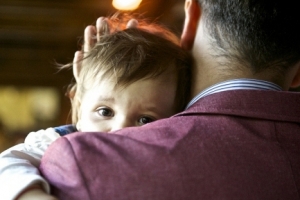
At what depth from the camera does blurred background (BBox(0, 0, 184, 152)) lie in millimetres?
4105

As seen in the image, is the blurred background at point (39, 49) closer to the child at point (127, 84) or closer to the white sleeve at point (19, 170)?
the child at point (127, 84)

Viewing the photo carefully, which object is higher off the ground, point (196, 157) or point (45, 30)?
point (196, 157)

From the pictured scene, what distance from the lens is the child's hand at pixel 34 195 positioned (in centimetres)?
76

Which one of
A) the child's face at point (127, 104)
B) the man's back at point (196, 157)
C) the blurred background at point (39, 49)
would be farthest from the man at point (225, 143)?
the blurred background at point (39, 49)

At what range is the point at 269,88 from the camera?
954 millimetres

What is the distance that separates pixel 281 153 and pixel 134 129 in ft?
0.72

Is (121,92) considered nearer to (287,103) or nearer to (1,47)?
(287,103)

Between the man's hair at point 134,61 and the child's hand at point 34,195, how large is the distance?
1.10ft

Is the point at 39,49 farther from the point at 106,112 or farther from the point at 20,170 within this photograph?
the point at 20,170

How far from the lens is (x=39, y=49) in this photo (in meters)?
5.25

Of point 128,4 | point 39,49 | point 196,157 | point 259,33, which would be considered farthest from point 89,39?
point 39,49

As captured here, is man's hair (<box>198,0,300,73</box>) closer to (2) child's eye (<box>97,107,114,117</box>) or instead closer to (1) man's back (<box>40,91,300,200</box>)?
(1) man's back (<box>40,91,300,200</box>)

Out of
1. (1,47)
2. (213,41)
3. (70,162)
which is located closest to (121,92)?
(213,41)

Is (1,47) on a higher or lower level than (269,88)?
lower
